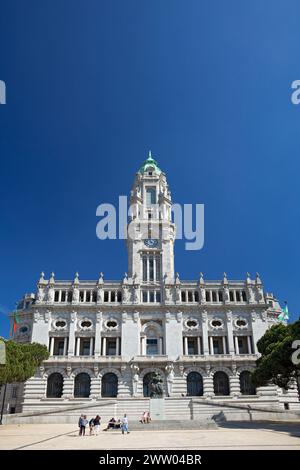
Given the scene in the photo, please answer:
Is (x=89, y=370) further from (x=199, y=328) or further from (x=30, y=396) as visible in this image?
(x=199, y=328)

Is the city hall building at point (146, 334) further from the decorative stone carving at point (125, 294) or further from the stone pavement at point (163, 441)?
the stone pavement at point (163, 441)

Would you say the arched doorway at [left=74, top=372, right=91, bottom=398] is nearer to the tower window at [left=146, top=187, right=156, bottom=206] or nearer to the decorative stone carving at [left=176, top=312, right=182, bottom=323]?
the decorative stone carving at [left=176, top=312, right=182, bottom=323]

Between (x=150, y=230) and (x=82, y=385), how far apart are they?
3462 cm

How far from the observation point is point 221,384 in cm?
7081

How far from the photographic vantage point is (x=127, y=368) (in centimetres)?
7006

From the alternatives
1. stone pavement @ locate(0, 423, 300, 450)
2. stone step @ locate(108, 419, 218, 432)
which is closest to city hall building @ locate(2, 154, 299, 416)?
stone step @ locate(108, 419, 218, 432)

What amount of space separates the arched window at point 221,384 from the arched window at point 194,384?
9.53 feet

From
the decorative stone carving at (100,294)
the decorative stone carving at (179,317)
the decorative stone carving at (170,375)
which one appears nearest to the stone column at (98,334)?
the decorative stone carving at (100,294)

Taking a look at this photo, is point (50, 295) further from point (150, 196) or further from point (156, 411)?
point (156, 411)

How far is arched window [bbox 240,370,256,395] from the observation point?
70131 mm

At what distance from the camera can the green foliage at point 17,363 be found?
4919 centimetres

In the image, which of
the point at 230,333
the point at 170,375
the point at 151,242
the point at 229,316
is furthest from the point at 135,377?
the point at 151,242

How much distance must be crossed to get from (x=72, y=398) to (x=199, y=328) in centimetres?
2668
